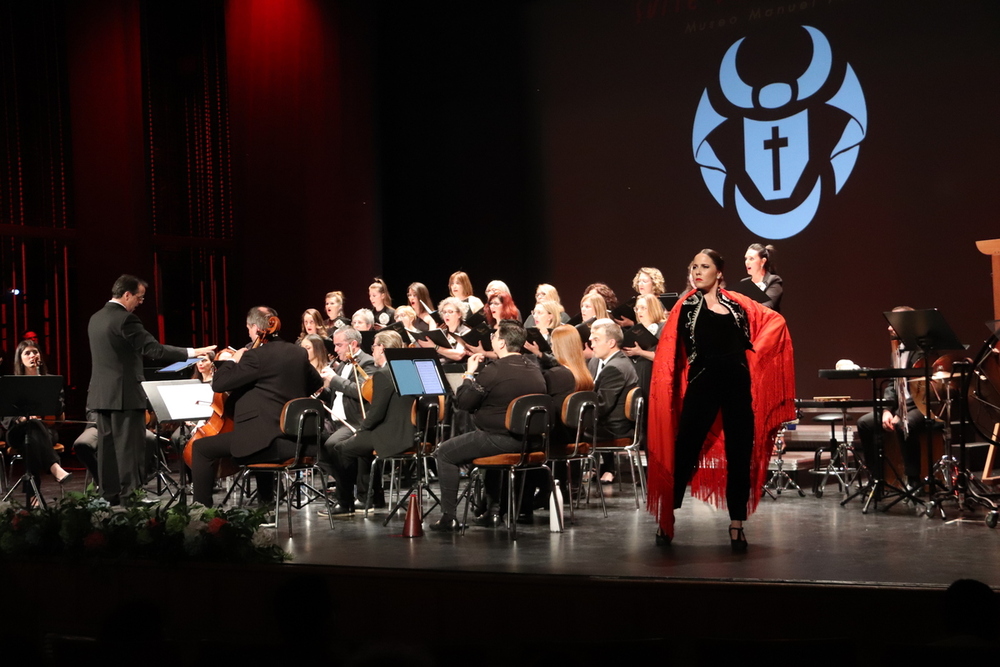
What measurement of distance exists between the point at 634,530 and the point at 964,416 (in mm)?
1787

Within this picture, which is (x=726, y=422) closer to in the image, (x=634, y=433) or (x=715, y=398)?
(x=715, y=398)

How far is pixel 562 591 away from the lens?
380 cm

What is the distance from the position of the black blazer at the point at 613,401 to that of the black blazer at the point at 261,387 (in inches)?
72.7

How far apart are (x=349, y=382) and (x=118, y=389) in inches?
57.9

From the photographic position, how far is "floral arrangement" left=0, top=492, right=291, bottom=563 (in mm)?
4316

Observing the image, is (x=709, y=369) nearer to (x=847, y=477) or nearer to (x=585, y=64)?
(x=847, y=477)

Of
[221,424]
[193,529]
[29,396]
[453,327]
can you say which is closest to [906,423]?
[453,327]

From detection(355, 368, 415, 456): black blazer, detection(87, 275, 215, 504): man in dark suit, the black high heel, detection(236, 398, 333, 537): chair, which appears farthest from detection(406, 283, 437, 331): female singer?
the black high heel

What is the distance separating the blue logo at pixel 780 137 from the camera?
8.68 meters

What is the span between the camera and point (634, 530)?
554 centimetres

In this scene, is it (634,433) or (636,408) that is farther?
(634,433)

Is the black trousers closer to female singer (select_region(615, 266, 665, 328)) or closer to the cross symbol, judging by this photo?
female singer (select_region(615, 266, 665, 328))

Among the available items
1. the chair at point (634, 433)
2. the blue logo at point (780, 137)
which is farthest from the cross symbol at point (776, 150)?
the chair at point (634, 433)

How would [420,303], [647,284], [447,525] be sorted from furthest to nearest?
[420,303]
[647,284]
[447,525]
